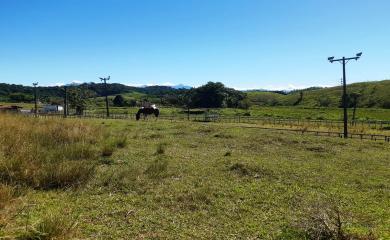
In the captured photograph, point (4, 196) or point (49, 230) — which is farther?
point (4, 196)

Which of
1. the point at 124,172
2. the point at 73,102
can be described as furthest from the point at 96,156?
the point at 73,102

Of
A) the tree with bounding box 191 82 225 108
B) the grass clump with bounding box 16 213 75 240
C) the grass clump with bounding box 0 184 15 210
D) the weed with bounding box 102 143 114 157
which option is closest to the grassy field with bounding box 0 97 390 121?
the tree with bounding box 191 82 225 108

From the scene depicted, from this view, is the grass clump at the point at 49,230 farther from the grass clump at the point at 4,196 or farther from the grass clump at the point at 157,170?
the grass clump at the point at 157,170

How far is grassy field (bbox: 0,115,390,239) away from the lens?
298 inches

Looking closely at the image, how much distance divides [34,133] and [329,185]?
425 inches

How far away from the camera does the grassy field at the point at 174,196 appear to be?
758 cm

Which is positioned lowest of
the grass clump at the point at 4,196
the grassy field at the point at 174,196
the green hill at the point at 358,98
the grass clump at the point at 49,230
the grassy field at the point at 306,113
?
the grassy field at the point at 306,113

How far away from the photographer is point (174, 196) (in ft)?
34.4

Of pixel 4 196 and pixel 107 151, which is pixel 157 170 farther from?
pixel 4 196

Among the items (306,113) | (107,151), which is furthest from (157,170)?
(306,113)

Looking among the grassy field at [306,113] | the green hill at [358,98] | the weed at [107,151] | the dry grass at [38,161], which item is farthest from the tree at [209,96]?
the dry grass at [38,161]

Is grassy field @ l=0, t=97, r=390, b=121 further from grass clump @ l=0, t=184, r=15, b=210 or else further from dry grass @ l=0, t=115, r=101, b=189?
grass clump @ l=0, t=184, r=15, b=210

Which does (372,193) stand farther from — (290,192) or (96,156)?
(96,156)

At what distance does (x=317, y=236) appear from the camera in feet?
23.3
